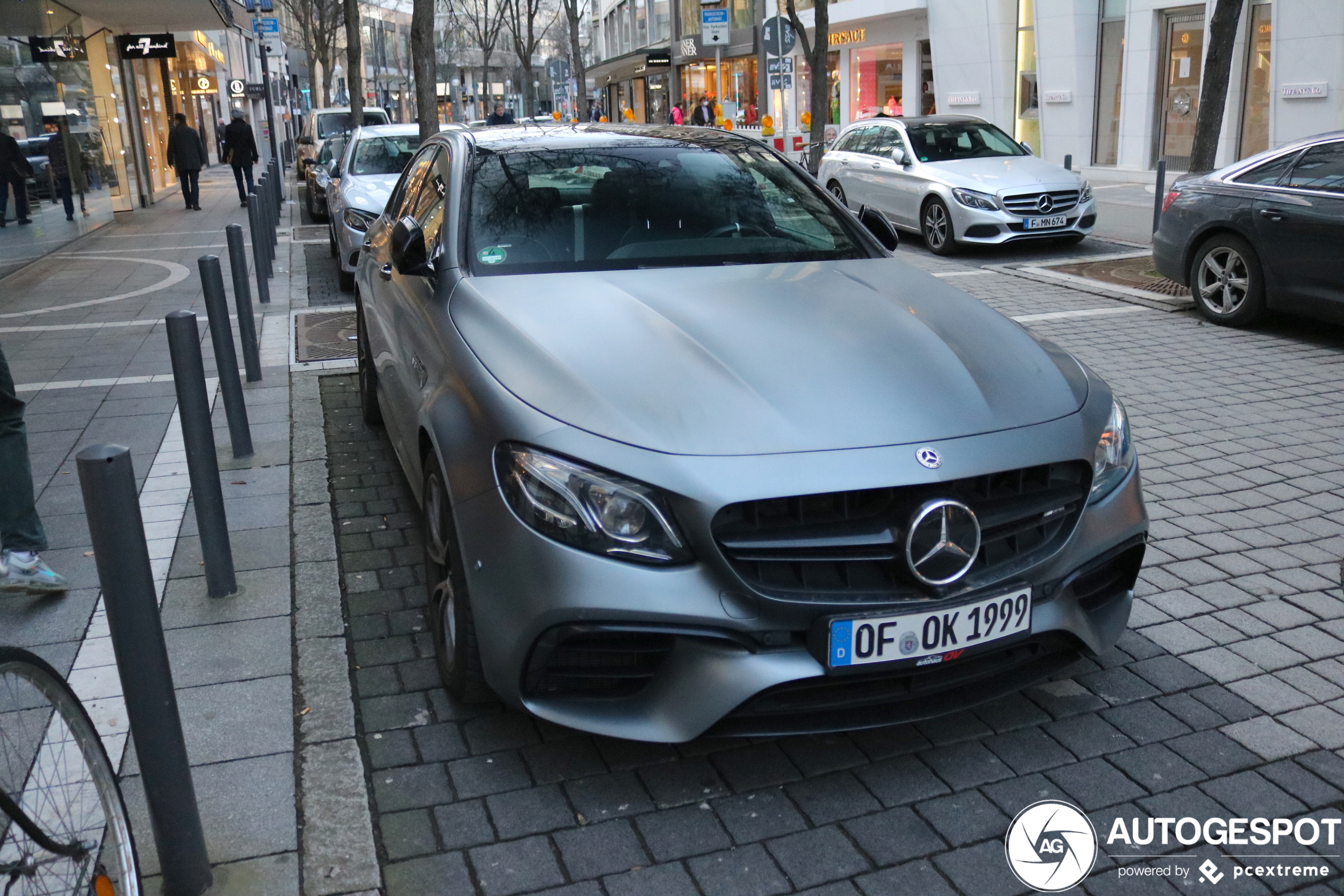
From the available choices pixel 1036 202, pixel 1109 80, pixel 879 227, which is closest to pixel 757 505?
pixel 879 227

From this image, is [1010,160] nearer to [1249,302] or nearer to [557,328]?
[1249,302]

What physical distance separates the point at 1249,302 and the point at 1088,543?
6.48 meters

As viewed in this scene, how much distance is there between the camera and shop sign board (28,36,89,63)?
16758 mm

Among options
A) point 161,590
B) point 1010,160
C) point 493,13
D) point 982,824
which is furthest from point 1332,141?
point 493,13

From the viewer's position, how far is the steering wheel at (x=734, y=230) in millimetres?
4410

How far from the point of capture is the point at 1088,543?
3137mm

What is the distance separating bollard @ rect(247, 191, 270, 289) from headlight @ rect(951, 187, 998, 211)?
7.26 m

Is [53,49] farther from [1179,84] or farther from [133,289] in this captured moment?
[1179,84]

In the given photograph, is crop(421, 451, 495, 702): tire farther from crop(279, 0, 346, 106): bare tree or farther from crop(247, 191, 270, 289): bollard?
crop(279, 0, 346, 106): bare tree

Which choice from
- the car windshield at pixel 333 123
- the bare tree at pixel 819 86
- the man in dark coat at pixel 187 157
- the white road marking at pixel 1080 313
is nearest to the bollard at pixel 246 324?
the white road marking at pixel 1080 313

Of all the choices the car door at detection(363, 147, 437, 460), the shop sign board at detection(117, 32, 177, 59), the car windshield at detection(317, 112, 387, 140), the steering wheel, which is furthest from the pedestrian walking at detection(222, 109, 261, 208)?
the steering wheel

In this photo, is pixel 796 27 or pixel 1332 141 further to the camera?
pixel 796 27

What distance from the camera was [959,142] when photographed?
14.1m

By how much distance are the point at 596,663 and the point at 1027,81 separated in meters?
27.3
